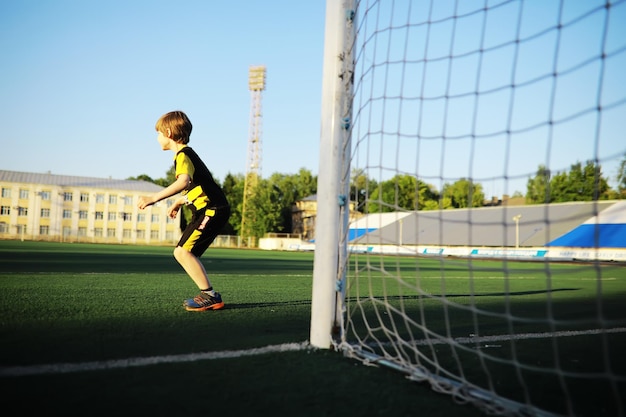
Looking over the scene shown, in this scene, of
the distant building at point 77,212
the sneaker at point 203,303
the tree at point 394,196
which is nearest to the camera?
the tree at point 394,196

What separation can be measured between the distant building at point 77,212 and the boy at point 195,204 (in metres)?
53.9

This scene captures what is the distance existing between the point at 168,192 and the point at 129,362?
1645 mm

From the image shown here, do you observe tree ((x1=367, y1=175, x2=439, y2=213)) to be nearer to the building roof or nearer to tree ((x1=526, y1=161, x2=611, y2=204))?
tree ((x1=526, y1=161, x2=611, y2=204))

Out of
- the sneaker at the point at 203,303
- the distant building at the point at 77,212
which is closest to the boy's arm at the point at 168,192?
the sneaker at the point at 203,303

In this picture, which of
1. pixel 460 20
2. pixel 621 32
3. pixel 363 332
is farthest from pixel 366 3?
pixel 363 332

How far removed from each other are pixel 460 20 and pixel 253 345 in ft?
6.90

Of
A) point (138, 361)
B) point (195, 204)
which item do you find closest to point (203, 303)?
point (195, 204)

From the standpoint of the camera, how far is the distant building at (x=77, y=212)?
53.5 m

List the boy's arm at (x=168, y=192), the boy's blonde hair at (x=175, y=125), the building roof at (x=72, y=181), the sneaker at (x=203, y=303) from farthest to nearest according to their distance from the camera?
1. the building roof at (x=72, y=181)
2. the boy's blonde hair at (x=175, y=125)
3. the sneaker at (x=203, y=303)
4. the boy's arm at (x=168, y=192)

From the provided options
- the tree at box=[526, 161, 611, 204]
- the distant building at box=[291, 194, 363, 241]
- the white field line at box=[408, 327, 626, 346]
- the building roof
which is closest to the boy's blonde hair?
the white field line at box=[408, 327, 626, 346]

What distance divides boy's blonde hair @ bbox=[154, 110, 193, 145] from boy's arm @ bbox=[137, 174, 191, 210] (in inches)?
17.5

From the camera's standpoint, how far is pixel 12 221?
53.3m

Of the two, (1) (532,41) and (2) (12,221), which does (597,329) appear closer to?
(1) (532,41)

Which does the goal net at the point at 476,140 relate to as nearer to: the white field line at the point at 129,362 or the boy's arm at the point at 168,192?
the white field line at the point at 129,362
